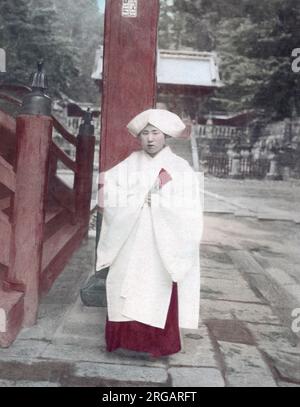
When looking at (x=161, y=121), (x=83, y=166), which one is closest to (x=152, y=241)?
(x=161, y=121)

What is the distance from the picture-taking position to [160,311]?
2594mm

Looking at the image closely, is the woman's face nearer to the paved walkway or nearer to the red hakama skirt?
the red hakama skirt

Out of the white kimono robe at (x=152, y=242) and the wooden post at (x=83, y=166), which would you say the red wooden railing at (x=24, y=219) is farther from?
the wooden post at (x=83, y=166)

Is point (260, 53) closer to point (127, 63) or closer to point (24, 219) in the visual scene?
point (127, 63)

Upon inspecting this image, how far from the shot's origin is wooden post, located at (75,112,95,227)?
5797 mm

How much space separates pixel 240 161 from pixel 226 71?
5.83 m

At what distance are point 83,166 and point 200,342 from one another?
3.33 m

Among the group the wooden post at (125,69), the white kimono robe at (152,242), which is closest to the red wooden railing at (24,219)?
the wooden post at (125,69)

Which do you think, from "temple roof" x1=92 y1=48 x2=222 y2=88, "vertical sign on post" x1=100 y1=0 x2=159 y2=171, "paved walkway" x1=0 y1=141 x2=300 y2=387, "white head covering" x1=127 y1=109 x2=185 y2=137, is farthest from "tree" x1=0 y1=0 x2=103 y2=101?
"white head covering" x1=127 y1=109 x2=185 y2=137

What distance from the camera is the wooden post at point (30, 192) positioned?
9.77 ft

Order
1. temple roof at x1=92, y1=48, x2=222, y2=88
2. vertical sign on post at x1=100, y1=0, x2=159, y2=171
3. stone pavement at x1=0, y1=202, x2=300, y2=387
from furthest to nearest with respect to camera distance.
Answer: temple roof at x1=92, y1=48, x2=222, y2=88, vertical sign on post at x1=100, y1=0, x2=159, y2=171, stone pavement at x1=0, y1=202, x2=300, y2=387

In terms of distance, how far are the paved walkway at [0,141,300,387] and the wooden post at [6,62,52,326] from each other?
0.38 metres

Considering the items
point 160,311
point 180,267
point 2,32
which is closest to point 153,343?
point 160,311
